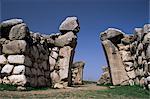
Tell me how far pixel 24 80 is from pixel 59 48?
15.5 ft

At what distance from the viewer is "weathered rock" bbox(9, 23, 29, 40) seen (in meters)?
12.9

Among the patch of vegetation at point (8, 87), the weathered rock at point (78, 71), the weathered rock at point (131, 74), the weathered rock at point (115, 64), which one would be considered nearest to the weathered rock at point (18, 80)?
the patch of vegetation at point (8, 87)

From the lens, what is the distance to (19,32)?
13.0 m

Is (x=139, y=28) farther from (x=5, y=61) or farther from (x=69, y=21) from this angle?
(x=5, y=61)

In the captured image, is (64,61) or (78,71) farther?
(78,71)

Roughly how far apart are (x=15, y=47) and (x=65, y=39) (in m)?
4.35

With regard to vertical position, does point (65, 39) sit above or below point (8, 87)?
above

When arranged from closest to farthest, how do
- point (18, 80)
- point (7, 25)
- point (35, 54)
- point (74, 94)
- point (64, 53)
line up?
point (74, 94), point (18, 80), point (7, 25), point (35, 54), point (64, 53)

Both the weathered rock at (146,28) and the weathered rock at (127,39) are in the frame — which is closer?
the weathered rock at (146,28)

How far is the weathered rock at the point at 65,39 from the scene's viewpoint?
16.3 m

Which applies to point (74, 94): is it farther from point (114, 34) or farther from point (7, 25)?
point (114, 34)

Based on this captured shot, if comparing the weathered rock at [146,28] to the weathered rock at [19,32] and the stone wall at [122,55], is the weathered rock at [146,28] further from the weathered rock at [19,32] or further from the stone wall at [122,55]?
the weathered rock at [19,32]

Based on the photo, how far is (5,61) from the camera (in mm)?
12992

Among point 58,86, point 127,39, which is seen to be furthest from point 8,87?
point 127,39
